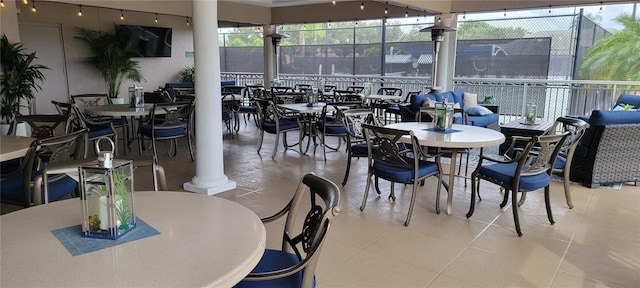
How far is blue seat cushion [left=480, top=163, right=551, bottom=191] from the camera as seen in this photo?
3381mm

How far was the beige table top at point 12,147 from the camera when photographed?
107 inches

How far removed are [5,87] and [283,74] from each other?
25.6 ft

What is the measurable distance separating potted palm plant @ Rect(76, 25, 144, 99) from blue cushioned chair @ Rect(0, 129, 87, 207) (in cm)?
710

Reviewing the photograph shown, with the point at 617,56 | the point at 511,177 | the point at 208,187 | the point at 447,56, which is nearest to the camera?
the point at 511,177

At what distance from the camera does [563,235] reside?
3326mm

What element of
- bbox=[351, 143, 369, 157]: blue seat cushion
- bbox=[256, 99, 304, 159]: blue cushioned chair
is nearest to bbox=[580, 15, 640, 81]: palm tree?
bbox=[256, 99, 304, 159]: blue cushioned chair

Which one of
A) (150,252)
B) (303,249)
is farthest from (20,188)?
(303,249)

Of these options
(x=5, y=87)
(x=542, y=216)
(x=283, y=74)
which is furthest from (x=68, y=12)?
(x=542, y=216)

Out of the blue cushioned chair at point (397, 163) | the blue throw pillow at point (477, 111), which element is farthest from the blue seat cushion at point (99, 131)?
the blue throw pillow at point (477, 111)

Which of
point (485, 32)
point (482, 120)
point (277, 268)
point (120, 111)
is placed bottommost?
point (277, 268)

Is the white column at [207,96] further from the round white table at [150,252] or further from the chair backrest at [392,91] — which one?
the chair backrest at [392,91]

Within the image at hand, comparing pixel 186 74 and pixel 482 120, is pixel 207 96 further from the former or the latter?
pixel 186 74

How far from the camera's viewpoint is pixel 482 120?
705 centimetres

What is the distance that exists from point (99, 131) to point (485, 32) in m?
7.89
